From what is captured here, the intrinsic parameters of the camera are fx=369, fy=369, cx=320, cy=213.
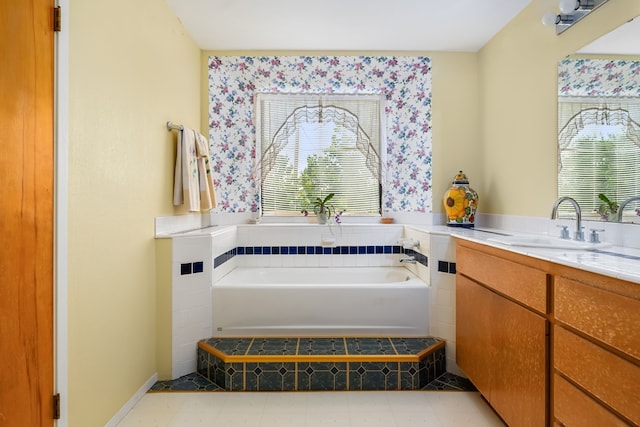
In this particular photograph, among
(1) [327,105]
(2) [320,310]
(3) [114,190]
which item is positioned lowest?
(2) [320,310]

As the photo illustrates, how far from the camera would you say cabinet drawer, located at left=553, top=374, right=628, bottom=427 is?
1081 millimetres

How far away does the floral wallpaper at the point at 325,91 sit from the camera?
330cm

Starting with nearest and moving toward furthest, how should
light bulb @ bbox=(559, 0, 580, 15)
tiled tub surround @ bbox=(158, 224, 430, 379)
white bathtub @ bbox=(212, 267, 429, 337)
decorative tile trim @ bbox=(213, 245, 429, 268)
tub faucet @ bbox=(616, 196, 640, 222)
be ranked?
tub faucet @ bbox=(616, 196, 640, 222), light bulb @ bbox=(559, 0, 580, 15), tiled tub surround @ bbox=(158, 224, 430, 379), white bathtub @ bbox=(212, 267, 429, 337), decorative tile trim @ bbox=(213, 245, 429, 268)

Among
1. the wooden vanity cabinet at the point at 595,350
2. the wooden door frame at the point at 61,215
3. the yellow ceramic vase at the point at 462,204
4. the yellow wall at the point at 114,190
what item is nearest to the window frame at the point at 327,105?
the yellow ceramic vase at the point at 462,204

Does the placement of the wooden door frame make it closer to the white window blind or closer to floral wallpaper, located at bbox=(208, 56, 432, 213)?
floral wallpaper, located at bbox=(208, 56, 432, 213)

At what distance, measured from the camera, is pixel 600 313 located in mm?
1113

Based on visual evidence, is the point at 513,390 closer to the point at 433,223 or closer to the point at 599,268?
the point at 599,268

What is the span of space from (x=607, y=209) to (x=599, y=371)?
3.54 feet

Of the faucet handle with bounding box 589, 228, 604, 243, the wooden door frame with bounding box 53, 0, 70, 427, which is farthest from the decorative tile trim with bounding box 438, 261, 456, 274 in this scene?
the wooden door frame with bounding box 53, 0, 70, 427

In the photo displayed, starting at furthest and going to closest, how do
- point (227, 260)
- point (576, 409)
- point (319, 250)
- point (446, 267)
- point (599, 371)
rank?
point (319, 250)
point (227, 260)
point (446, 267)
point (576, 409)
point (599, 371)

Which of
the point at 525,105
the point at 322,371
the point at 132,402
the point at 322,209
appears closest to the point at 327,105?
the point at 322,209

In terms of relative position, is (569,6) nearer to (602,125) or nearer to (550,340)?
(602,125)

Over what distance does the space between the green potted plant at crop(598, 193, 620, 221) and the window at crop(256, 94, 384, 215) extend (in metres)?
1.85

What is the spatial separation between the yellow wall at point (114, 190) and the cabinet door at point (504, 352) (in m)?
1.86
